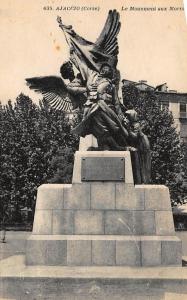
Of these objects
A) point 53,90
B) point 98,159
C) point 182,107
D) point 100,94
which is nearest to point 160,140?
point 182,107

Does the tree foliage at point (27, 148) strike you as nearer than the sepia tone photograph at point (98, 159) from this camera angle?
No

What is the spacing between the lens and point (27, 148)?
28.6m

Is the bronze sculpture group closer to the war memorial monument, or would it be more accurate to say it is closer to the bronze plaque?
the war memorial monument

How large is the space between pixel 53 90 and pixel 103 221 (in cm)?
361

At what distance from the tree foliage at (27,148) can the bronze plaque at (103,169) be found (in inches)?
749

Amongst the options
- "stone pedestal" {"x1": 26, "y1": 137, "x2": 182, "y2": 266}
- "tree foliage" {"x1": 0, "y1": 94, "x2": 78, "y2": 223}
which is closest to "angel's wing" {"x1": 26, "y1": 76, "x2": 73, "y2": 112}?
"stone pedestal" {"x1": 26, "y1": 137, "x2": 182, "y2": 266}

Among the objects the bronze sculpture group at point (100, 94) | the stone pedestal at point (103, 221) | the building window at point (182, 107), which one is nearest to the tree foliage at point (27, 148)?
the building window at point (182, 107)

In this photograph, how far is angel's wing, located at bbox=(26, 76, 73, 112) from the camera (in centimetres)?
1049

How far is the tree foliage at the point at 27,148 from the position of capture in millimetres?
28422

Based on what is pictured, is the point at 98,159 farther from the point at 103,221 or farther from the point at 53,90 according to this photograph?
the point at 53,90

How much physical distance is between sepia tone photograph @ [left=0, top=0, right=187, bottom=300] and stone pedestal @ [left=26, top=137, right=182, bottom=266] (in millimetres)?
21

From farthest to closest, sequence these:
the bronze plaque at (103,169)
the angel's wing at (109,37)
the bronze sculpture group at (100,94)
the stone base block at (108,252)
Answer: the angel's wing at (109,37), the bronze sculpture group at (100,94), the bronze plaque at (103,169), the stone base block at (108,252)

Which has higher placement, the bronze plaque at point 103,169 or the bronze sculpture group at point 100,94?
the bronze sculpture group at point 100,94

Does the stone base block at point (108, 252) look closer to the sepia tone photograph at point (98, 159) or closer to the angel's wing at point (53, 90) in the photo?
the sepia tone photograph at point (98, 159)
